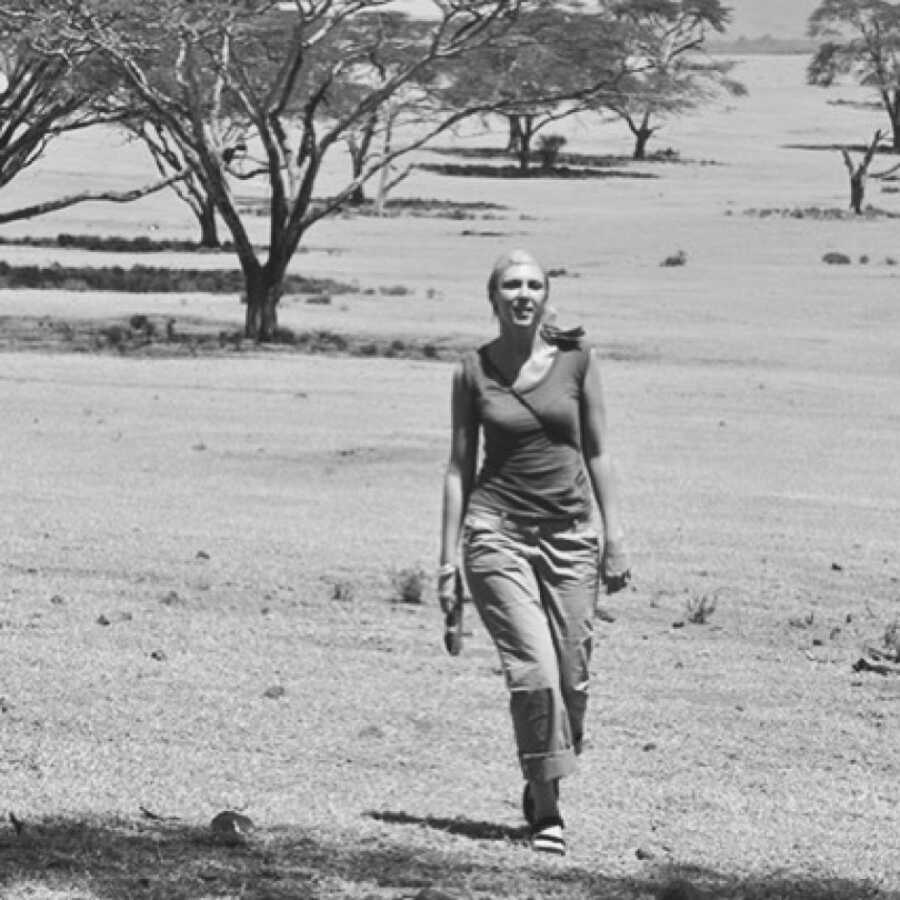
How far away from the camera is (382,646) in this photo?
10344 millimetres

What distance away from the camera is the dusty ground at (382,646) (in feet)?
21.9

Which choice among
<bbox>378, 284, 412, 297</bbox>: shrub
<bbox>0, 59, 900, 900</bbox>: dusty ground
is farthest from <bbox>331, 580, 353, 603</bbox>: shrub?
<bbox>378, 284, 412, 297</bbox>: shrub

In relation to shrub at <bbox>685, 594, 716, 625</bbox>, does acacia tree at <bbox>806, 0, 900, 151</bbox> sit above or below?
above

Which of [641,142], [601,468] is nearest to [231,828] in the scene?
[601,468]

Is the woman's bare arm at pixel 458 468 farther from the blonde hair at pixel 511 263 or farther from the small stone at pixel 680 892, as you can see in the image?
the small stone at pixel 680 892

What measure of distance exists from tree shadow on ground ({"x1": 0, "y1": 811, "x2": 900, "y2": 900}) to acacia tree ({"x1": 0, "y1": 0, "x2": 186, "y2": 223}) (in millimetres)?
19248

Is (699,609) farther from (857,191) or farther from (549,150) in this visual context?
(549,150)

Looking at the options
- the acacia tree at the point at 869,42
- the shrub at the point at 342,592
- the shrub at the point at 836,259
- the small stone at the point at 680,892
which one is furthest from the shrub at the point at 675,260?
the acacia tree at the point at 869,42

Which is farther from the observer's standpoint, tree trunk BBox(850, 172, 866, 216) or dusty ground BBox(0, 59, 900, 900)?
tree trunk BBox(850, 172, 866, 216)

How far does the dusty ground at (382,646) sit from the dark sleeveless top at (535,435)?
3.05ft

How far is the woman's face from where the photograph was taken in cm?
662

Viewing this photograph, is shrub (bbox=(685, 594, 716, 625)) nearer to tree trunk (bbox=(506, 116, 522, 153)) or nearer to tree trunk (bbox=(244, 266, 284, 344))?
tree trunk (bbox=(244, 266, 284, 344))

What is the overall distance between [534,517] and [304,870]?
3.79 feet

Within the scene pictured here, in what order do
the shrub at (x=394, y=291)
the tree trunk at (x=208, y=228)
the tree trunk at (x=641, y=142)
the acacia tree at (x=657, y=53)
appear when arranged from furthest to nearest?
the tree trunk at (x=641, y=142)
the tree trunk at (x=208, y=228)
the shrub at (x=394, y=291)
the acacia tree at (x=657, y=53)
